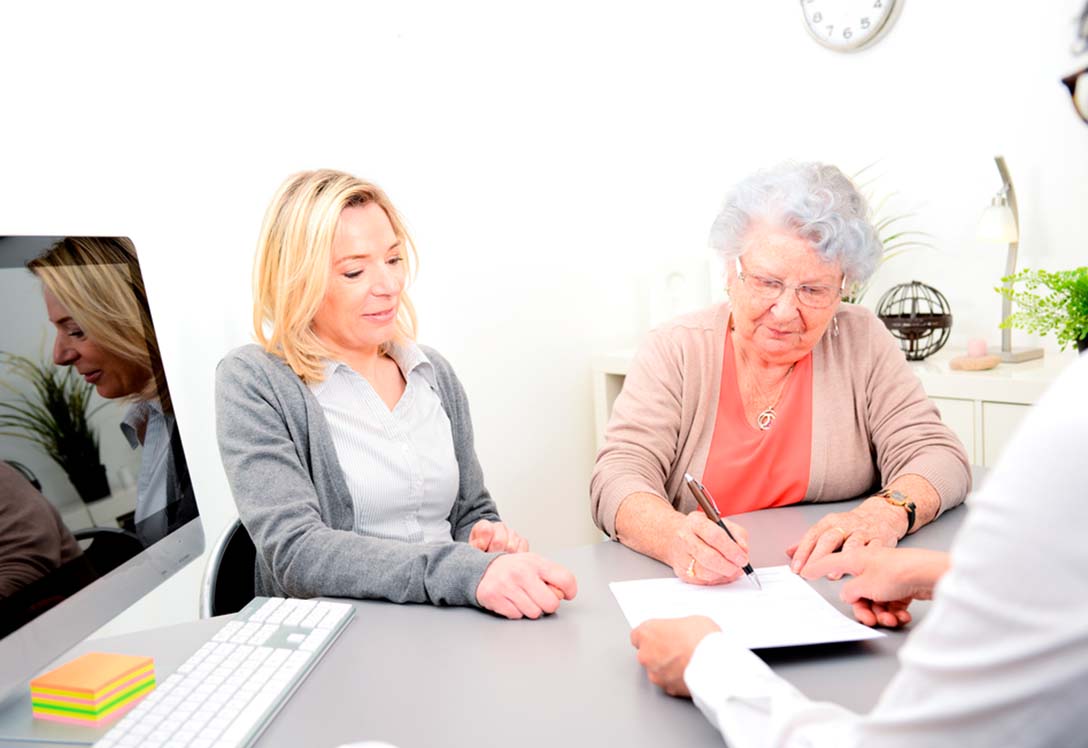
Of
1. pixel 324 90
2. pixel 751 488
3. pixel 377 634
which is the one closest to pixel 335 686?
pixel 377 634

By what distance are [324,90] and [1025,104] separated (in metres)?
2.03

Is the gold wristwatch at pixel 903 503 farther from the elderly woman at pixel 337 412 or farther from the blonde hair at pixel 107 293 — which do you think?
the blonde hair at pixel 107 293

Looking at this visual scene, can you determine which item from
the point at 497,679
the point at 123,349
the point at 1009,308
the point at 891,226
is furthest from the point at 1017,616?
the point at 891,226

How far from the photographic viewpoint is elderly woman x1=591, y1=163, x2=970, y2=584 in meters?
1.85

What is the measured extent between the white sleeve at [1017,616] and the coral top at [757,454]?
127 centimetres

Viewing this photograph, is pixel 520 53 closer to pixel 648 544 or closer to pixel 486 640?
pixel 648 544

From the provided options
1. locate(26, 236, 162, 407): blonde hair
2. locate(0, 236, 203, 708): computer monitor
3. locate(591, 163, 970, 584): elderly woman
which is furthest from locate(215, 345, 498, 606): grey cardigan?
locate(591, 163, 970, 584): elderly woman

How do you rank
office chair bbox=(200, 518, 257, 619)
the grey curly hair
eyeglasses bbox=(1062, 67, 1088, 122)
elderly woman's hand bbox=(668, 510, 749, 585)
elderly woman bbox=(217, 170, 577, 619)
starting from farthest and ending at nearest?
1. the grey curly hair
2. office chair bbox=(200, 518, 257, 619)
3. elderly woman bbox=(217, 170, 577, 619)
4. elderly woman's hand bbox=(668, 510, 749, 585)
5. eyeglasses bbox=(1062, 67, 1088, 122)

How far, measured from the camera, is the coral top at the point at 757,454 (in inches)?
75.1

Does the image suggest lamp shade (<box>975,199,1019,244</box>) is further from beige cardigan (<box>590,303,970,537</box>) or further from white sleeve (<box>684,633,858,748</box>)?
white sleeve (<box>684,633,858,748</box>)

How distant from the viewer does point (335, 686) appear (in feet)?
3.54

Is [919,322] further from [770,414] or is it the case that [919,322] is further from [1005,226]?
[770,414]

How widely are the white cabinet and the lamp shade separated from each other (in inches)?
14.0

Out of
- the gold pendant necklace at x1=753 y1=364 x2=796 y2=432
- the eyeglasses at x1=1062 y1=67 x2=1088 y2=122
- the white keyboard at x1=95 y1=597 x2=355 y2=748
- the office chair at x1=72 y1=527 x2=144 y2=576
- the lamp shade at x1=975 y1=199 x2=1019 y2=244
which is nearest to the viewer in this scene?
the eyeglasses at x1=1062 y1=67 x2=1088 y2=122
